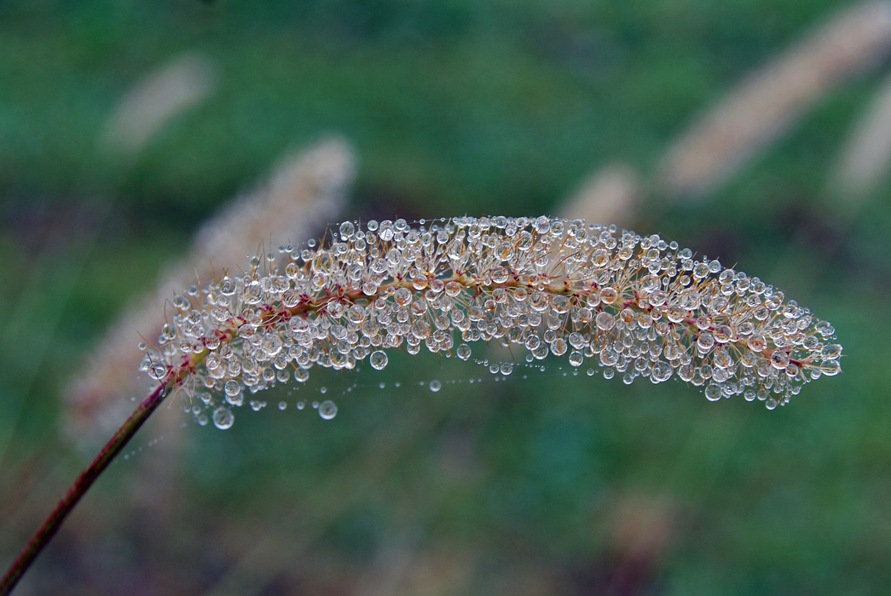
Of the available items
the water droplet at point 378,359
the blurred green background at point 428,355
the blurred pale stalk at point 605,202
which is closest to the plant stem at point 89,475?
the water droplet at point 378,359

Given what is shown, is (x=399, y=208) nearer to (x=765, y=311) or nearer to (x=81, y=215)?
(x=81, y=215)

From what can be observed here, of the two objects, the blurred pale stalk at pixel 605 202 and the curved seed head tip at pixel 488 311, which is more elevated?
the blurred pale stalk at pixel 605 202

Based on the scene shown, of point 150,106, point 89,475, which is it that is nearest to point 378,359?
point 89,475

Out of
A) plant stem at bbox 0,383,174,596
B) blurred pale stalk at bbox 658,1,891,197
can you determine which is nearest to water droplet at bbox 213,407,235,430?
plant stem at bbox 0,383,174,596

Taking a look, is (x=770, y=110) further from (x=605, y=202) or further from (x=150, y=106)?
(x=150, y=106)

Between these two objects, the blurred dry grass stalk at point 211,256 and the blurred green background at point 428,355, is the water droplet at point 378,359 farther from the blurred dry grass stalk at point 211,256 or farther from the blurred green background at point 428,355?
the blurred green background at point 428,355
